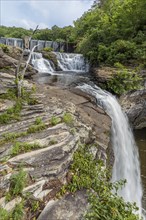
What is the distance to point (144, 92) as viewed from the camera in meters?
11.1

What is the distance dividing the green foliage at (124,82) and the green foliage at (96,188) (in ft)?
21.6

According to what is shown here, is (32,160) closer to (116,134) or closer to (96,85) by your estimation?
(116,134)

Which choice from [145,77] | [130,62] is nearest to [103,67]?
[130,62]

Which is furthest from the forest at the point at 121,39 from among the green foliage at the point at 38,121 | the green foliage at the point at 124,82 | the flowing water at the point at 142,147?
the green foliage at the point at 38,121

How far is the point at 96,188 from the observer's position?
14.8 ft

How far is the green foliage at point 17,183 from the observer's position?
11.9ft

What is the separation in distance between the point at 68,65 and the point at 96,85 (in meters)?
6.78

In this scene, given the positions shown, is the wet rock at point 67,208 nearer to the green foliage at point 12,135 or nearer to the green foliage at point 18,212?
the green foliage at point 18,212

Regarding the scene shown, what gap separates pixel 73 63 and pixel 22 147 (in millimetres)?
14103

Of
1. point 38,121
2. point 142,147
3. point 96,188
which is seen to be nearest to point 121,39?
point 142,147

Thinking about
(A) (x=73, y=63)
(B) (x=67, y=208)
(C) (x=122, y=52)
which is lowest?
(B) (x=67, y=208)

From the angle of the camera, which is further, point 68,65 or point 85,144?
point 68,65

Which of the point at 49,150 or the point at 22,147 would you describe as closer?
the point at 22,147

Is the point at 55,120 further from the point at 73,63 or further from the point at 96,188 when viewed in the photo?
the point at 73,63
